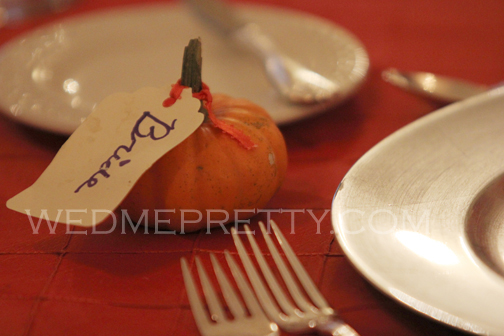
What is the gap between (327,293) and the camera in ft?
1.38

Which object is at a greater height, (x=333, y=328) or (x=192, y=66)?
(x=192, y=66)

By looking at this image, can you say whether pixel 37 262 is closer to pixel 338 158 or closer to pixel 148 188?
pixel 148 188

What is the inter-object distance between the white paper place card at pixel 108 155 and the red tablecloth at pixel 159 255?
0.06 m

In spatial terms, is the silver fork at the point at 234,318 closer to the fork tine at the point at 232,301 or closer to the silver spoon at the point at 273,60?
the fork tine at the point at 232,301

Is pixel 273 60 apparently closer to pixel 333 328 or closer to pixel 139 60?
pixel 139 60

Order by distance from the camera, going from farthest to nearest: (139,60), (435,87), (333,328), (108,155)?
(139,60)
(435,87)
(108,155)
(333,328)

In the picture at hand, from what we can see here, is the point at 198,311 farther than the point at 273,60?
No

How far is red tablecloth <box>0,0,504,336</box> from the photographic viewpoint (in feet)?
1.30

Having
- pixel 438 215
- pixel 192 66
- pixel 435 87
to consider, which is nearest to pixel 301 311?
pixel 438 215

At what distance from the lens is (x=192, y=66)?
493 millimetres

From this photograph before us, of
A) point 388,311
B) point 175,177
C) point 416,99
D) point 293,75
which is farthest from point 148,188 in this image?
point 416,99

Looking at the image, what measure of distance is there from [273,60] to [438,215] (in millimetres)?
494

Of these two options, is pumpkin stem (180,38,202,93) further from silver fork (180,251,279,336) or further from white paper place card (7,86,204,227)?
silver fork (180,251,279,336)

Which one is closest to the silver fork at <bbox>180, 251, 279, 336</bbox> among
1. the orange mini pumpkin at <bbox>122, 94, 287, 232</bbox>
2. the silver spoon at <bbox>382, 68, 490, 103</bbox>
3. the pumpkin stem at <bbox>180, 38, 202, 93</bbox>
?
the orange mini pumpkin at <bbox>122, 94, 287, 232</bbox>
